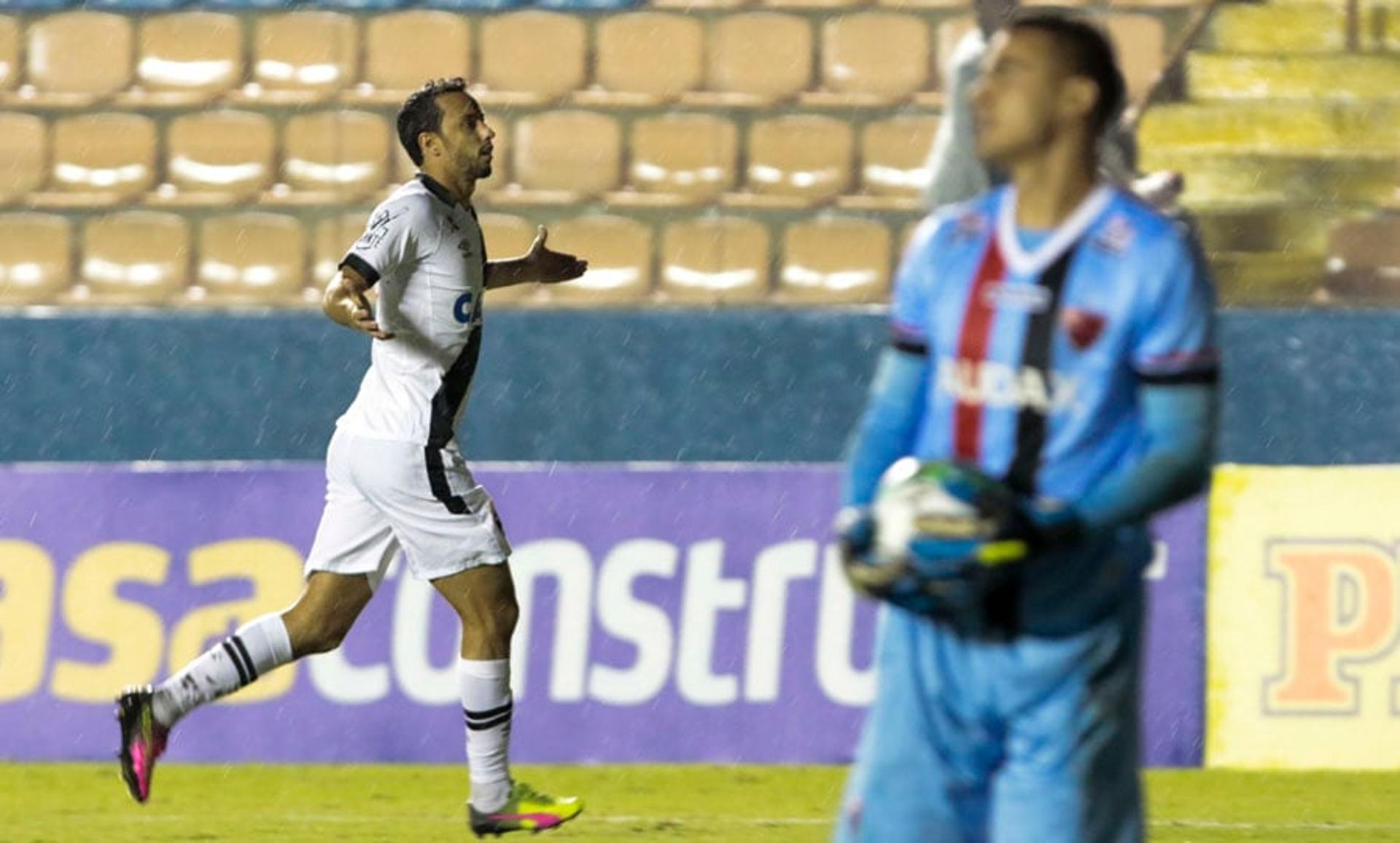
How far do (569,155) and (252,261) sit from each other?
1.46 m

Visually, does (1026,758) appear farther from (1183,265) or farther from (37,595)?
(37,595)

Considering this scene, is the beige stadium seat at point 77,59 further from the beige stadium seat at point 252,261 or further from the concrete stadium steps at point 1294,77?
the concrete stadium steps at point 1294,77

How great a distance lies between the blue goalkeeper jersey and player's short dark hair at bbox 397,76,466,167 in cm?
300

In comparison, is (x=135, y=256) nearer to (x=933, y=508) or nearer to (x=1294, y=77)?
(x=1294, y=77)

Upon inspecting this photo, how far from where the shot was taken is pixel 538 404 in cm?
1033

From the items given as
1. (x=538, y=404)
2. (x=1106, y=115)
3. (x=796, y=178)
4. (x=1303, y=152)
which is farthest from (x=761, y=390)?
(x=1106, y=115)

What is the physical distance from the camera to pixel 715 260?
444 inches

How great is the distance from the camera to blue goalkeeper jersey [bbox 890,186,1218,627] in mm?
3318

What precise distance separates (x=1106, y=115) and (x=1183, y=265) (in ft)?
0.88

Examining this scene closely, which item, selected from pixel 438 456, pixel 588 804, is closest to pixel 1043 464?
pixel 438 456

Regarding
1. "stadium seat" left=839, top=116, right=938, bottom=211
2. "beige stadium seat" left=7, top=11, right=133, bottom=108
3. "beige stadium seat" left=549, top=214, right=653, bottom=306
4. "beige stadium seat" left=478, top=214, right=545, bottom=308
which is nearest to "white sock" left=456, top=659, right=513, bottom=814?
"beige stadium seat" left=549, top=214, right=653, bottom=306

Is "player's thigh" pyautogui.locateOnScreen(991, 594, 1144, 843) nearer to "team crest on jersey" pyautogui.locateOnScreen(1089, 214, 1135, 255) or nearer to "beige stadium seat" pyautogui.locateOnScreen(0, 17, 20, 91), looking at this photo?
"team crest on jersey" pyautogui.locateOnScreen(1089, 214, 1135, 255)

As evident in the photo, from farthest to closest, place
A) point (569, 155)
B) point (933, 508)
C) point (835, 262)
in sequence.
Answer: point (569, 155) → point (835, 262) → point (933, 508)

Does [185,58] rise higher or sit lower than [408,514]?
higher
